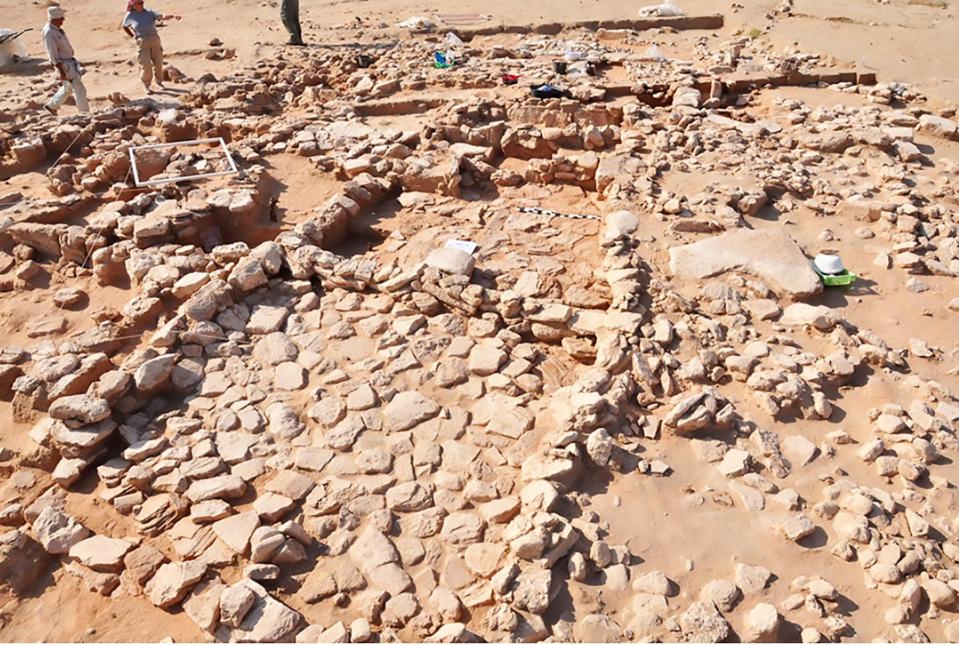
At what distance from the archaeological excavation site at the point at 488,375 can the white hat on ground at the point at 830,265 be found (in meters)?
Answer: 0.02

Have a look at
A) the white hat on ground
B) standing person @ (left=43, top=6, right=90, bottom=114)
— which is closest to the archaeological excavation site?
the white hat on ground

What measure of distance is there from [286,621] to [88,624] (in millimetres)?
1073

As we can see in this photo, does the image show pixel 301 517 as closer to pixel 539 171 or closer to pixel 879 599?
pixel 879 599

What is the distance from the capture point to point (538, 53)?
11117mm

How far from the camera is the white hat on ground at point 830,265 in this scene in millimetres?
5137

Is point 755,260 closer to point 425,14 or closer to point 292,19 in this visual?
point 292,19

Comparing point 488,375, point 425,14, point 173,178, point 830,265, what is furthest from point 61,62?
point 830,265

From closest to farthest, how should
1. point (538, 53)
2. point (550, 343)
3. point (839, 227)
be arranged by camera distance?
point (550, 343) → point (839, 227) → point (538, 53)

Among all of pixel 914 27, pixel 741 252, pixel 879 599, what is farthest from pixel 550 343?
pixel 914 27

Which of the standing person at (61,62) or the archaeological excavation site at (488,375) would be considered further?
the standing person at (61,62)

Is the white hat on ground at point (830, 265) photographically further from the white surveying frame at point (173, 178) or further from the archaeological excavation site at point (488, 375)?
the white surveying frame at point (173, 178)

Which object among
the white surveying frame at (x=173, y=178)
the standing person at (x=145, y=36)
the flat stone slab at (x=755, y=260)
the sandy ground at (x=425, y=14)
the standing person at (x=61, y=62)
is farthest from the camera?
the sandy ground at (x=425, y=14)

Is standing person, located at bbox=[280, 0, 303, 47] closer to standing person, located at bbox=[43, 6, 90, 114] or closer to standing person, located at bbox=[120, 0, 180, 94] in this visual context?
standing person, located at bbox=[120, 0, 180, 94]

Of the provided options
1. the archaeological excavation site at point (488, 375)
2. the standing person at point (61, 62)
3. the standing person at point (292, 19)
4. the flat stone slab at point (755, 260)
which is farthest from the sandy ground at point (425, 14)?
the flat stone slab at point (755, 260)
